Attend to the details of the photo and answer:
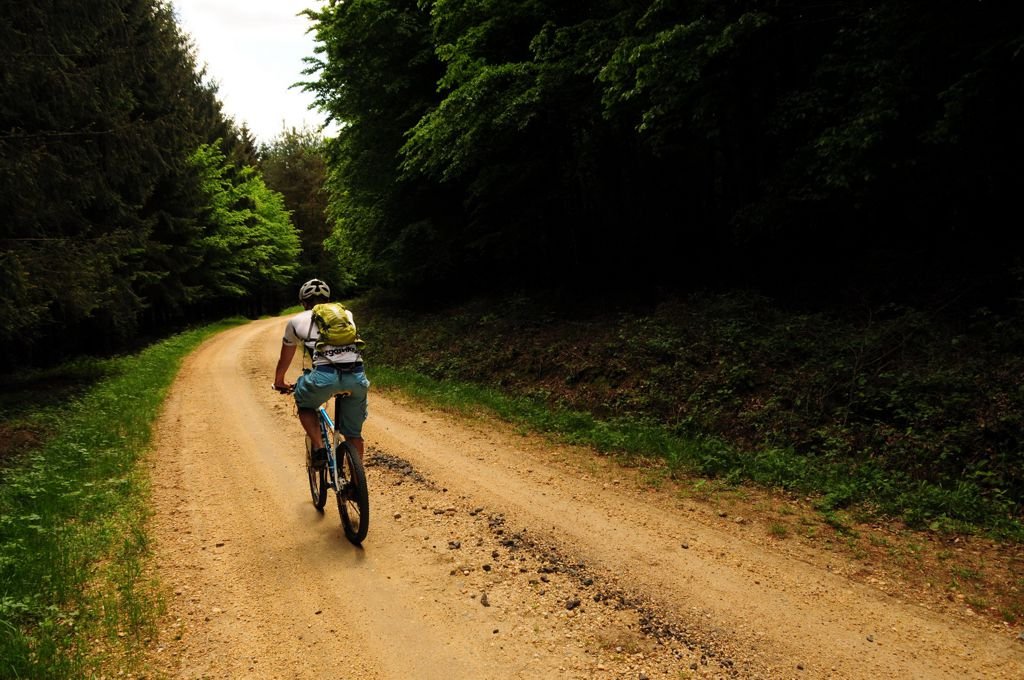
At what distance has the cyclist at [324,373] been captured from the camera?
508 cm

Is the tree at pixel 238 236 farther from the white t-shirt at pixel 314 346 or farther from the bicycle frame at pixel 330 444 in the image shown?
the white t-shirt at pixel 314 346

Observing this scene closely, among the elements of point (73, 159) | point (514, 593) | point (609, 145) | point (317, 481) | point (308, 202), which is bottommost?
point (514, 593)

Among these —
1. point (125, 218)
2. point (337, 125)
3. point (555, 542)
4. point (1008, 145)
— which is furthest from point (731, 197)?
point (125, 218)

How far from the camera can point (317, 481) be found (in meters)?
6.05

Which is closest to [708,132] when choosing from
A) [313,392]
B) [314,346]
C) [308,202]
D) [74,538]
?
[314,346]

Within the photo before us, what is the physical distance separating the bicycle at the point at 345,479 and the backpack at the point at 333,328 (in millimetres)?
530

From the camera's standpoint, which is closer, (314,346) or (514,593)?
(514,593)

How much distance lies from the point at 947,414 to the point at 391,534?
667cm

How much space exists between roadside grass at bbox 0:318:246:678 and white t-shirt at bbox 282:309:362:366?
234 cm

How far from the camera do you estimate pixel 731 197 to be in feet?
39.4

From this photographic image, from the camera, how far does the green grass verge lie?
5.34 meters

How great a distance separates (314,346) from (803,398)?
22.0 ft

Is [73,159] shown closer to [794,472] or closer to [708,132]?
[708,132]

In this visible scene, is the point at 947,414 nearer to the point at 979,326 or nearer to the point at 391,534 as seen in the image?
the point at 979,326
